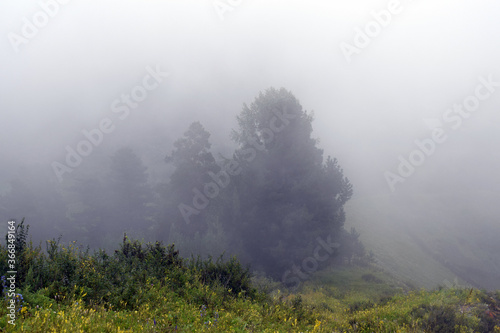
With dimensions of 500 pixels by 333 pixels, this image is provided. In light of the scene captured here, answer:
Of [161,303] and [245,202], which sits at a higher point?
[245,202]

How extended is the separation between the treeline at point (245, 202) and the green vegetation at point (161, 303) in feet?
52.7

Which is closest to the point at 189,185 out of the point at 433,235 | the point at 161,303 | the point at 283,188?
the point at 283,188

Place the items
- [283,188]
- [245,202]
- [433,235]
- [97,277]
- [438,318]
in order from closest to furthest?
[97,277] < [438,318] < [283,188] < [245,202] < [433,235]

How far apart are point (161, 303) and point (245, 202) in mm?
23942

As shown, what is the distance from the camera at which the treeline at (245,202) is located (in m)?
28.4

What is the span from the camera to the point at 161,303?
6598 mm

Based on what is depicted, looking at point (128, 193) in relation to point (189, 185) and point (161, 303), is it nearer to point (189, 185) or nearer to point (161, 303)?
point (189, 185)

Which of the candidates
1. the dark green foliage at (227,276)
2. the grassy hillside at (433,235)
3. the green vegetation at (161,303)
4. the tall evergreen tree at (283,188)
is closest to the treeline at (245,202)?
the tall evergreen tree at (283,188)

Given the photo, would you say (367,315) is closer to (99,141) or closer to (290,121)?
(290,121)

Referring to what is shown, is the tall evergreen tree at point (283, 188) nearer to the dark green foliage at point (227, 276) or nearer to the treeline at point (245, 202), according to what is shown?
the treeline at point (245, 202)

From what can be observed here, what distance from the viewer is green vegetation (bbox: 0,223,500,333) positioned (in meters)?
4.78

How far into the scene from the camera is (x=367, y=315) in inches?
376

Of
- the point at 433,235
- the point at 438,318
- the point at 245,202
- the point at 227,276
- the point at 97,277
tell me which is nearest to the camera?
the point at 97,277

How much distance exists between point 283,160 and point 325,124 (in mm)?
72016
